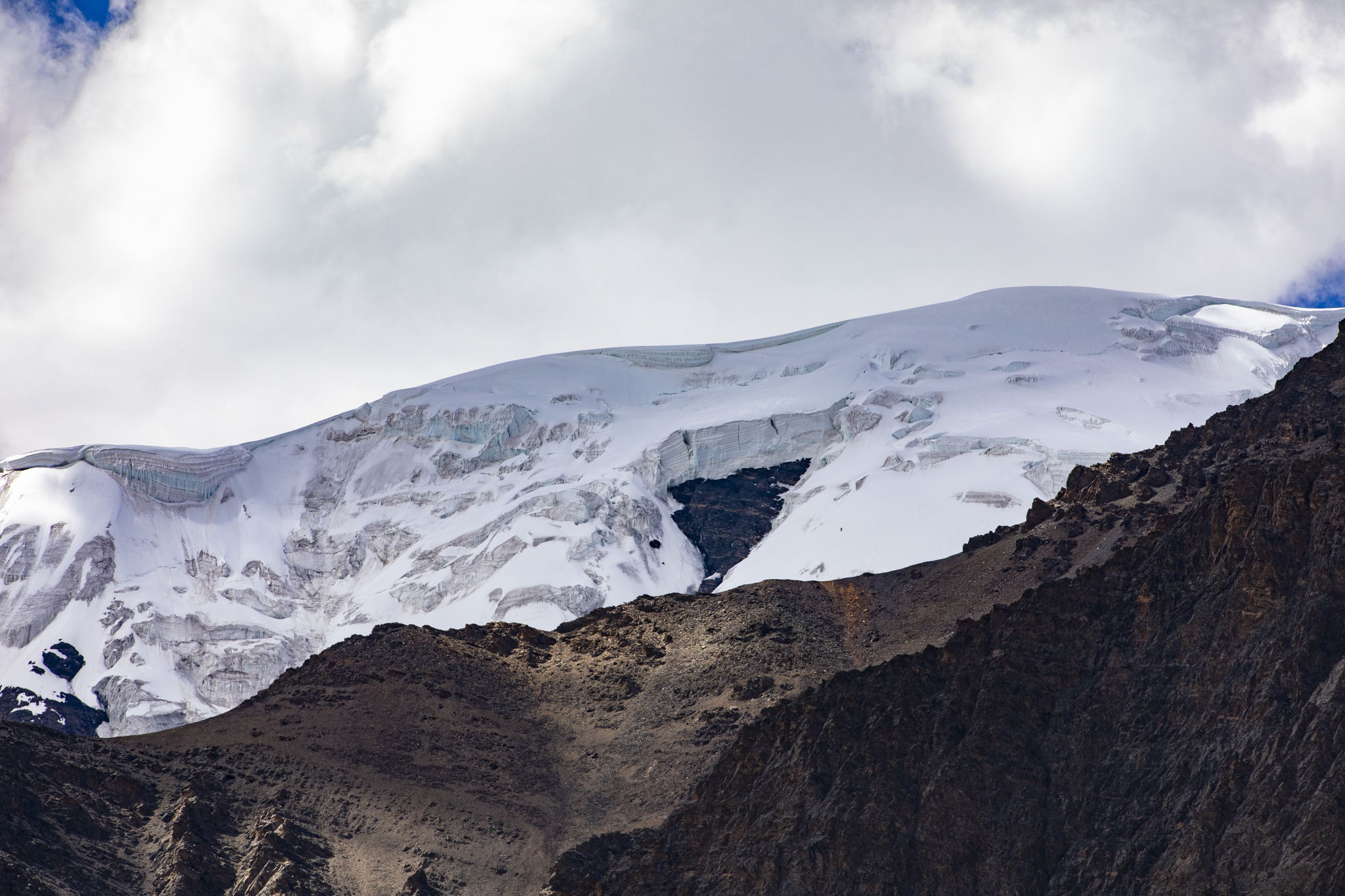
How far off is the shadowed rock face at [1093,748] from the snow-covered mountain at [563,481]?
5150cm

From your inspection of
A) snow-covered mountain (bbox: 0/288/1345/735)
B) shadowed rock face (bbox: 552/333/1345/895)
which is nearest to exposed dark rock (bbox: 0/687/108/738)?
snow-covered mountain (bbox: 0/288/1345/735)

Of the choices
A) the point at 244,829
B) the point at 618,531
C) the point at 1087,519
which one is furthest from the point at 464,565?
the point at 244,829

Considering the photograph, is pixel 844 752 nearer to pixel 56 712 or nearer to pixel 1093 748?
pixel 1093 748

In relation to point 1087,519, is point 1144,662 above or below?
below

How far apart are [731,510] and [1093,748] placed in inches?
3871

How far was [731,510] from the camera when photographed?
16038 centimetres

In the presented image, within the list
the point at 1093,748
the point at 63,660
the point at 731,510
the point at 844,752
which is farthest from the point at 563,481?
the point at 1093,748

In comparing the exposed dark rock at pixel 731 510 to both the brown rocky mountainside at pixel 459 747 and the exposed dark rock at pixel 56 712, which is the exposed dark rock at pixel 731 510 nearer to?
the exposed dark rock at pixel 56 712

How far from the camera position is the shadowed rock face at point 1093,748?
53250 millimetres

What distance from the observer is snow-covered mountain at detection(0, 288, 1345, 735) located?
13788 centimetres

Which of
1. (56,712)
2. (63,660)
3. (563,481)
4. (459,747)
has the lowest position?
(459,747)

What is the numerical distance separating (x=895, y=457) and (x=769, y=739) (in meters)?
77.9

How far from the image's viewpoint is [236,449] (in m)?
180

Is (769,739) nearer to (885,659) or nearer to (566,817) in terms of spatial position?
(566,817)
